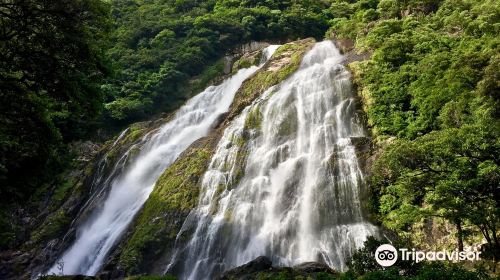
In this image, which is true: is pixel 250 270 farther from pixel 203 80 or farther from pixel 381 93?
pixel 203 80

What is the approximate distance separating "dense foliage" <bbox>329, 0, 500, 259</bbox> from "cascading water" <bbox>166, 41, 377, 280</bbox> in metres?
1.61

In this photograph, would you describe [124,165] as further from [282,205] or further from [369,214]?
[369,214]

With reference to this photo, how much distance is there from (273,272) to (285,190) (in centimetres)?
774

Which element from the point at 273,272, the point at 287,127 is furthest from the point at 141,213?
the point at 273,272

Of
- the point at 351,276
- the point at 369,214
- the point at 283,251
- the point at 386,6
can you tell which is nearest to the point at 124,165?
the point at 283,251

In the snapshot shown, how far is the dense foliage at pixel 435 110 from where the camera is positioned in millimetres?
13562

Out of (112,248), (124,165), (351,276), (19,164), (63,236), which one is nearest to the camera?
(351,276)

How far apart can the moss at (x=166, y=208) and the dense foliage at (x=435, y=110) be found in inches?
379

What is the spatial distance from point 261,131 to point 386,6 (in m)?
20.7

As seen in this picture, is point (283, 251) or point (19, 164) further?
point (283, 251)

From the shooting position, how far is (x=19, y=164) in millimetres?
13656

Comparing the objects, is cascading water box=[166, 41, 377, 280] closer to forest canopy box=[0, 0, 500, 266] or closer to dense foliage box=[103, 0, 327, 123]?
forest canopy box=[0, 0, 500, 266]

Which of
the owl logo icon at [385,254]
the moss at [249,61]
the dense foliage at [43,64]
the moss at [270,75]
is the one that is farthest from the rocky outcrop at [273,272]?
the moss at [249,61]

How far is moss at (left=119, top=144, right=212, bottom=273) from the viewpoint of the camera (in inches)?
830
